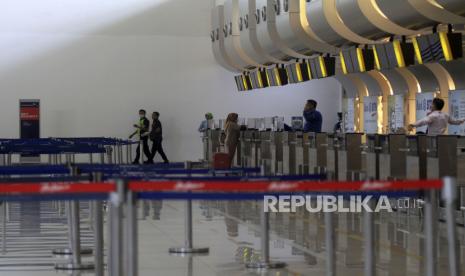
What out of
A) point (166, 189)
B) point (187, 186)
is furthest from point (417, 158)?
point (187, 186)

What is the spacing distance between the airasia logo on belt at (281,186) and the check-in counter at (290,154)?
515 inches

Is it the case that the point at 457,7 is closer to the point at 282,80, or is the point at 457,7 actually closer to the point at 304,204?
the point at 304,204

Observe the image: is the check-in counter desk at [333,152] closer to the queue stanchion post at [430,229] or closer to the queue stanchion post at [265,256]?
the queue stanchion post at [265,256]

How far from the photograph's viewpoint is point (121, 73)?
3284cm

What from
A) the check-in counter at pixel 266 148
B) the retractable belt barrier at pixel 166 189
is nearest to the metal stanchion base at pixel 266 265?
the retractable belt barrier at pixel 166 189

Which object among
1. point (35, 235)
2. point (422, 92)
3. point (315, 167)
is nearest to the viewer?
point (35, 235)

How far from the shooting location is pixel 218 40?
99.8ft

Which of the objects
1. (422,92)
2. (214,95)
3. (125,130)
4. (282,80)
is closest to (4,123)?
(125,130)

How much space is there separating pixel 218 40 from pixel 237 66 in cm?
147

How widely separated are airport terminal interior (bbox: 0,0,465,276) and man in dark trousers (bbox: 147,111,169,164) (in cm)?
5

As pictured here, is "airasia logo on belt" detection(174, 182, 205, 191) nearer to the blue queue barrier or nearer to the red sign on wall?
the blue queue barrier

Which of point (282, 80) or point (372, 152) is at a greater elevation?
point (282, 80)

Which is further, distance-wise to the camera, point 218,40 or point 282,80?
Answer: point 218,40

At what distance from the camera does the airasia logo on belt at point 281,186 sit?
6.68 meters
